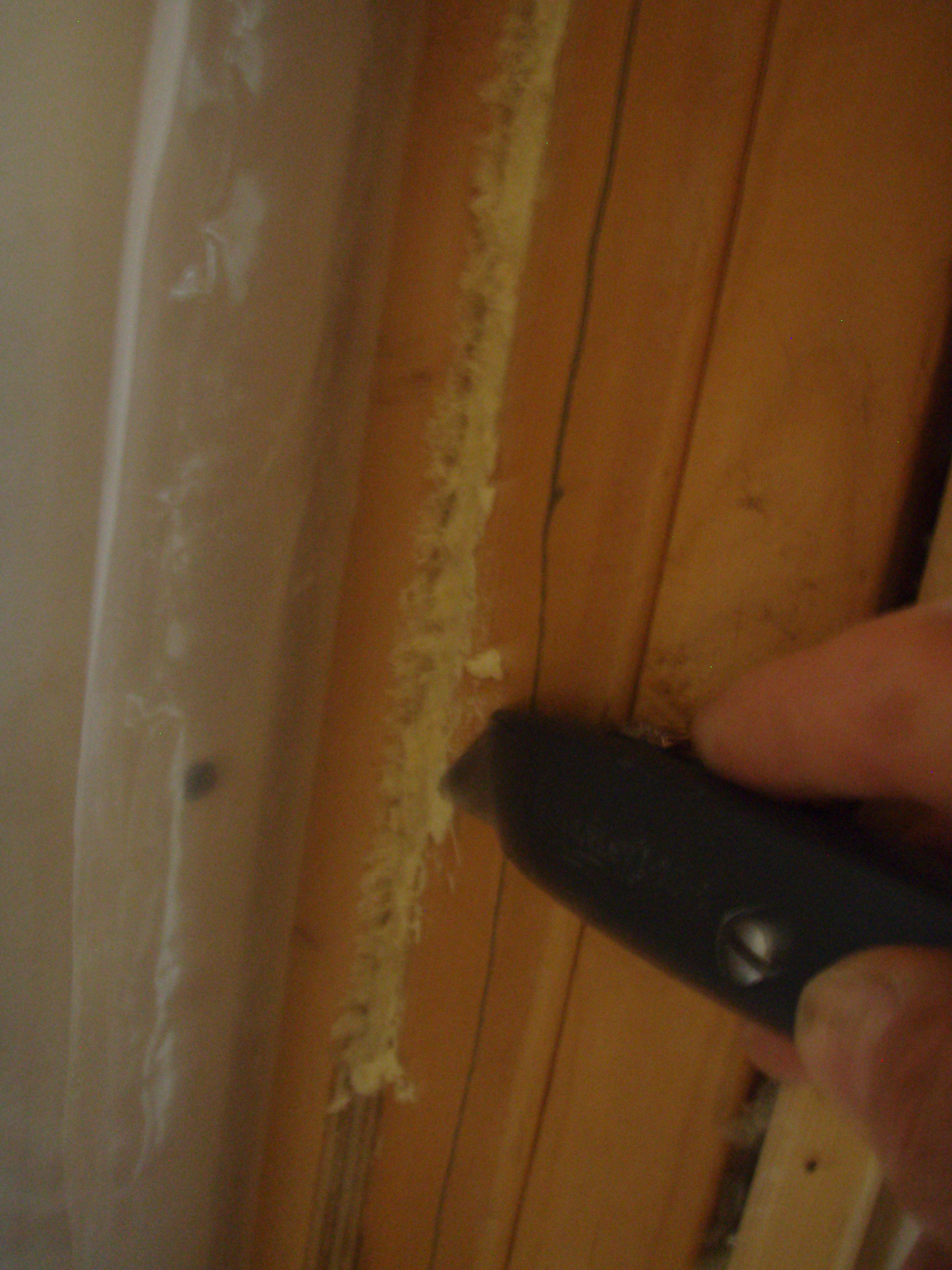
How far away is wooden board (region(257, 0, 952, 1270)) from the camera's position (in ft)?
0.73

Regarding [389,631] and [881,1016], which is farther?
[389,631]

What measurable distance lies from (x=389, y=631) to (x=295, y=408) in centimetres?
9

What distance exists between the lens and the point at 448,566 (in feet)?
0.91

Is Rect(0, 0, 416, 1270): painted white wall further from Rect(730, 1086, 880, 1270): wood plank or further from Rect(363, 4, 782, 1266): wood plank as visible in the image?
Rect(730, 1086, 880, 1270): wood plank

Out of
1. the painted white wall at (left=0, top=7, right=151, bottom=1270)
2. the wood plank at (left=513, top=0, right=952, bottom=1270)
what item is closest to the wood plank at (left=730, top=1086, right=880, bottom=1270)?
the wood plank at (left=513, top=0, right=952, bottom=1270)

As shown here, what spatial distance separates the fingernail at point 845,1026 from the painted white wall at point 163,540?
0.21 meters

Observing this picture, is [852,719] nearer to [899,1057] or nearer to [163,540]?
[899,1057]

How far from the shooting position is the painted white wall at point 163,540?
238 mm

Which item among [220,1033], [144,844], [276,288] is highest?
[276,288]

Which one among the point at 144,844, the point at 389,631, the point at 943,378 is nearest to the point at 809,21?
the point at 943,378

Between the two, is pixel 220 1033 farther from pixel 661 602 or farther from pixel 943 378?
pixel 943 378

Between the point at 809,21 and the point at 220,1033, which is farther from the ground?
the point at 809,21

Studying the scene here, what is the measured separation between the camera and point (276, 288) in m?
0.26

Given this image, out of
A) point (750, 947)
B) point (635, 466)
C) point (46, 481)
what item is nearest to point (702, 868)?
point (750, 947)
